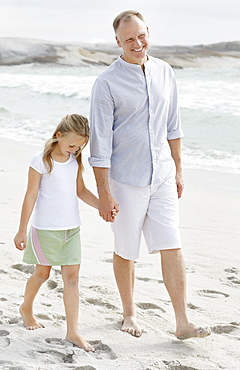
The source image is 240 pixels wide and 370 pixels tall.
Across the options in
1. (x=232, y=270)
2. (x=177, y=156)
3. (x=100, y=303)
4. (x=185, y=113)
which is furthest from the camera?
(x=185, y=113)

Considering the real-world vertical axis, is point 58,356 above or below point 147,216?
below

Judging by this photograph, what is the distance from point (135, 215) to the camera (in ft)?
10.6

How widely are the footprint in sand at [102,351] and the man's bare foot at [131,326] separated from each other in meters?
0.20

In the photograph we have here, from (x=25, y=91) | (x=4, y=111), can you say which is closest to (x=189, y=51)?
(x=25, y=91)

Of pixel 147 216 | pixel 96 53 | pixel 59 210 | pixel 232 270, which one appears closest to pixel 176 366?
pixel 147 216

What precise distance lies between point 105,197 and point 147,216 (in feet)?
0.91

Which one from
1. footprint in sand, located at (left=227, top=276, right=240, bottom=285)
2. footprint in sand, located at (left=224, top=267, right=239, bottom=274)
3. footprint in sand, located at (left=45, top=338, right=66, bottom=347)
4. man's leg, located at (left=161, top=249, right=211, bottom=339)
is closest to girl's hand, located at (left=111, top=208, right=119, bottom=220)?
man's leg, located at (left=161, top=249, right=211, bottom=339)

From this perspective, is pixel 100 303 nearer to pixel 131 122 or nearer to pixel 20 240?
pixel 20 240

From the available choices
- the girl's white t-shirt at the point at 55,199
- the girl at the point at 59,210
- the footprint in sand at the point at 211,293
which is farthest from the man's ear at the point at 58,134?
the footprint in sand at the point at 211,293

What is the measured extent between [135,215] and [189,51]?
38.0 m

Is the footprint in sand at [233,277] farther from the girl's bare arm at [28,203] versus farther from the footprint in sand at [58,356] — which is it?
the girl's bare arm at [28,203]

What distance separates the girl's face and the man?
83 mm

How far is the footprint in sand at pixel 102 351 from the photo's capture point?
2.93 m

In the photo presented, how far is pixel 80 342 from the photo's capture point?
302 centimetres
